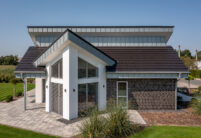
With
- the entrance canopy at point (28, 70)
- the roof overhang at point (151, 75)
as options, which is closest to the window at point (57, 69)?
the entrance canopy at point (28, 70)

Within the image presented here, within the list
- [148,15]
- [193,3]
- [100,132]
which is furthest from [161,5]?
[100,132]

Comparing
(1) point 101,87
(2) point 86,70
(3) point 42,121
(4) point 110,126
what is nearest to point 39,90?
(3) point 42,121

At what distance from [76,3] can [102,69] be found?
730 centimetres

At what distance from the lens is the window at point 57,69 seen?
31.6 ft

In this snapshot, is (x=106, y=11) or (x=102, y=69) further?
(x=106, y=11)

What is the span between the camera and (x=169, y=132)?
6.98 m

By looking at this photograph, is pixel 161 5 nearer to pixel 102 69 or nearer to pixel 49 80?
pixel 102 69

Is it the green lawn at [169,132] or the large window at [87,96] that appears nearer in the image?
the green lawn at [169,132]

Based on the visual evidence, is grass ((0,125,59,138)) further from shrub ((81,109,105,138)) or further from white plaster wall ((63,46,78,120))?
white plaster wall ((63,46,78,120))

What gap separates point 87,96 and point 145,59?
5.98 meters

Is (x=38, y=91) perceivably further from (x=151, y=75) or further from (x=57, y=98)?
(x=151, y=75)

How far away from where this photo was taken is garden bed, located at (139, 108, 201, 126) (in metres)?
8.38

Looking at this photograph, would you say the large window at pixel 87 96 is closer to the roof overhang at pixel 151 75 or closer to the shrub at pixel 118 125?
the roof overhang at pixel 151 75

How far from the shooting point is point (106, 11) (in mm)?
13797
